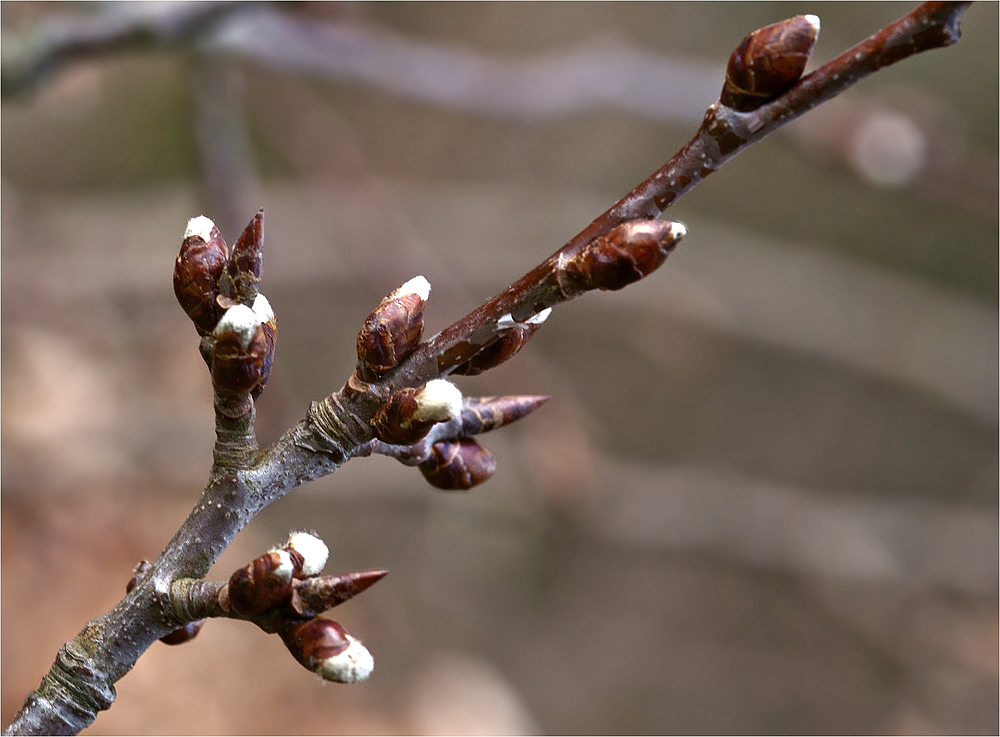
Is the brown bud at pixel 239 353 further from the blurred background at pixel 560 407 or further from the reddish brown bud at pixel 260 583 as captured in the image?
the blurred background at pixel 560 407

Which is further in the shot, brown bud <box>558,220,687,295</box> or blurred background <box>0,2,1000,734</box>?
blurred background <box>0,2,1000,734</box>

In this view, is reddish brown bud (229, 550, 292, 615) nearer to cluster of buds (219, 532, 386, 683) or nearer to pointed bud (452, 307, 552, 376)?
cluster of buds (219, 532, 386, 683)

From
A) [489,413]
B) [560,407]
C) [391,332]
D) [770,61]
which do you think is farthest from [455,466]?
[560,407]

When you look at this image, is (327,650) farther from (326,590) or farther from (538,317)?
(538,317)

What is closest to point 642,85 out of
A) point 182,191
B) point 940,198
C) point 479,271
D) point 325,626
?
point 940,198

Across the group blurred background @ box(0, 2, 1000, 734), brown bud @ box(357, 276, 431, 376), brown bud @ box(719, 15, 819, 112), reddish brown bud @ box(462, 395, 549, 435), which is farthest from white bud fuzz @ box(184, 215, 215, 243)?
blurred background @ box(0, 2, 1000, 734)

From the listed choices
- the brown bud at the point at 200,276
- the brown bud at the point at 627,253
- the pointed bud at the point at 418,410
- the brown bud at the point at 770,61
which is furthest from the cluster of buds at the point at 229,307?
the brown bud at the point at 770,61

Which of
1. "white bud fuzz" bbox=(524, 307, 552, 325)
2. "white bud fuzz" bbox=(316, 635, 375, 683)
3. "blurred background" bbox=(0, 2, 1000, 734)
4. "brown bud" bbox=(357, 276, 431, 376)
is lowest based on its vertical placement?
"white bud fuzz" bbox=(316, 635, 375, 683)
